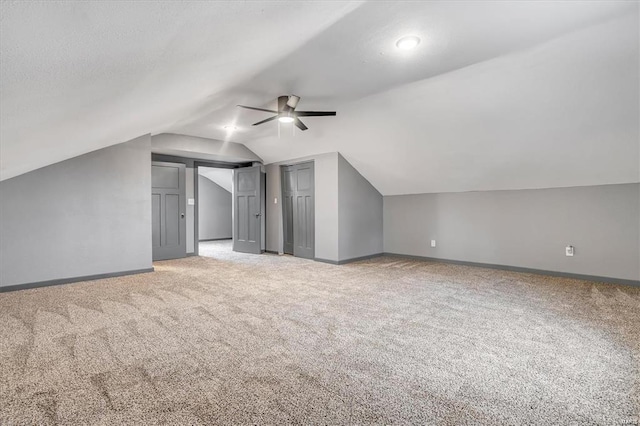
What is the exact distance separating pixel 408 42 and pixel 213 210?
29.5 ft

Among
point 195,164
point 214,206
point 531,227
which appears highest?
point 195,164

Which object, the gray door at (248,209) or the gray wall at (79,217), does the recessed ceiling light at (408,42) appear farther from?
the gray door at (248,209)

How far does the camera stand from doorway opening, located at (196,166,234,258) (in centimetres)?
1024

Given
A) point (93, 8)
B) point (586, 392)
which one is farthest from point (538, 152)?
point (93, 8)

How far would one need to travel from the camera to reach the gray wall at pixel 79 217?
14.0ft

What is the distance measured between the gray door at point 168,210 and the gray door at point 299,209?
87.4 inches

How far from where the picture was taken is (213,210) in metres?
10.6

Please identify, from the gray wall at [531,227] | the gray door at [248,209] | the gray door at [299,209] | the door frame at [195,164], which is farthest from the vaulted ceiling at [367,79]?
the gray door at [248,209]

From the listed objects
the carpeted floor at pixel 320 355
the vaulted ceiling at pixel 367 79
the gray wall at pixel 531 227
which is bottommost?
the carpeted floor at pixel 320 355

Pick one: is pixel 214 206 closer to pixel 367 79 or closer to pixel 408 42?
pixel 367 79

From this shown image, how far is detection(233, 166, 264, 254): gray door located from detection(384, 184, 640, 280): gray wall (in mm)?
3080

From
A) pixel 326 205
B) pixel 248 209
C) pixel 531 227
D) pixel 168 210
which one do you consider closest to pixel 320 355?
pixel 326 205

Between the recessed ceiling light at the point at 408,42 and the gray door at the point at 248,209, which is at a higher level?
the recessed ceiling light at the point at 408,42

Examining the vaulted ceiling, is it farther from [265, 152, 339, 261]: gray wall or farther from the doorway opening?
the doorway opening
